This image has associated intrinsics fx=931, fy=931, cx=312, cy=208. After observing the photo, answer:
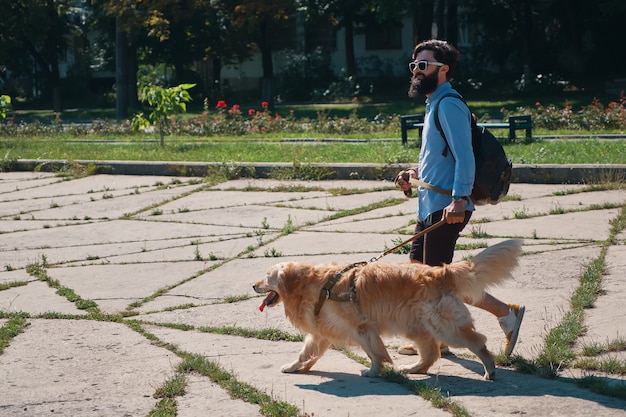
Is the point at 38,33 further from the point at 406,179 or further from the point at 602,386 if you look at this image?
the point at 602,386

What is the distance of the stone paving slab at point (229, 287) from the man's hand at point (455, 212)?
93 centimetres

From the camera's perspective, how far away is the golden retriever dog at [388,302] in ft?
17.6

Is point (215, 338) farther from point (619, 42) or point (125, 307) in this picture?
point (619, 42)

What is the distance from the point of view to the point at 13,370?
19.7ft

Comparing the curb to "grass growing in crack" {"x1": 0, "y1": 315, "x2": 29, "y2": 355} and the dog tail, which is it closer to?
the dog tail

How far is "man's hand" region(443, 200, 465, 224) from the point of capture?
564 centimetres

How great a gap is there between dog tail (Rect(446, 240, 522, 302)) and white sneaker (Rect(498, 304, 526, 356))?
53 cm

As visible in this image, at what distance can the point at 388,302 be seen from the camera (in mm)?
5520

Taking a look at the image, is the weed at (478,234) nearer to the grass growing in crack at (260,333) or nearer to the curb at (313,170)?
the curb at (313,170)

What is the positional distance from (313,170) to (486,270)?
8.74 m

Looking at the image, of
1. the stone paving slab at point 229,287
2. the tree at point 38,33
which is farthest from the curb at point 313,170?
the tree at point 38,33

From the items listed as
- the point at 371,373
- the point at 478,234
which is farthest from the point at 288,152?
the point at 371,373

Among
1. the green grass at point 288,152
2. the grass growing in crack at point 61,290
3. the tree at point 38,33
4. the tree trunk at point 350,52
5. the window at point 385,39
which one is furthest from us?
the window at point 385,39

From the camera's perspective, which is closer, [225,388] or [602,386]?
[602,386]
